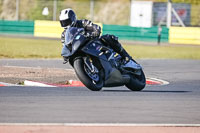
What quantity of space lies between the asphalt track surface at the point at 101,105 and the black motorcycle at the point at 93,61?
0.83ft

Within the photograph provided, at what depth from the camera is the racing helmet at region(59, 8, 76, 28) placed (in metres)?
10.7

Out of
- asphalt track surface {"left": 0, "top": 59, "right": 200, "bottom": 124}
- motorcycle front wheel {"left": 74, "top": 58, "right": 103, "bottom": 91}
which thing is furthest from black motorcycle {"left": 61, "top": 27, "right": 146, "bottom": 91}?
asphalt track surface {"left": 0, "top": 59, "right": 200, "bottom": 124}

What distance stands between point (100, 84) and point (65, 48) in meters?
0.91

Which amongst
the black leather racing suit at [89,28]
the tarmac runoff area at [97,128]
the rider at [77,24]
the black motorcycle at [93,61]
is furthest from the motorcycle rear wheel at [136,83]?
the tarmac runoff area at [97,128]

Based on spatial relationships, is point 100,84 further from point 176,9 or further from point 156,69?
point 176,9

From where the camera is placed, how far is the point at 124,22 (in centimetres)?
5912

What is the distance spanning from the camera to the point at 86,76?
10.4 metres

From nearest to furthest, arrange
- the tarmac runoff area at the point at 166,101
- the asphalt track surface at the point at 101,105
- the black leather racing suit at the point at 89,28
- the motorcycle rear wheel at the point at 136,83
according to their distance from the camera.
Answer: the tarmac runoff area at the point at 166,101
the asphalt track surface at the point at 101,105
the black leather racing suit at the point at 89,28
the motorcycle rear wheel at the point at 136,83

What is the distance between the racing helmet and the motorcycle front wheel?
75cm

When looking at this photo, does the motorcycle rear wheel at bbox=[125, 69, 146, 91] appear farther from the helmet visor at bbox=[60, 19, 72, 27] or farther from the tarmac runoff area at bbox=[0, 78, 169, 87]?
the tarmac runoff area at bbox=[0, 78, 169, 87]

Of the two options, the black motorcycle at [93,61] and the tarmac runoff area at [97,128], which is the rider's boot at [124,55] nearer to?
the black motorcycle at [93,61]

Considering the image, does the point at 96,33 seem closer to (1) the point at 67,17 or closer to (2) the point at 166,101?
→ (1) the point at 67,17

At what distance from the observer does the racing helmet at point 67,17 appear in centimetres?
1074

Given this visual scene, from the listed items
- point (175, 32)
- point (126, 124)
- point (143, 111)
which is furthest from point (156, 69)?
point (175, 32)
